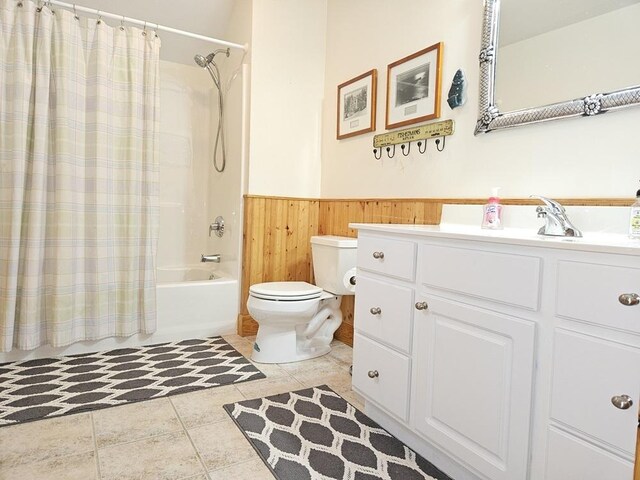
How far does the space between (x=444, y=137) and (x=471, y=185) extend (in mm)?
297

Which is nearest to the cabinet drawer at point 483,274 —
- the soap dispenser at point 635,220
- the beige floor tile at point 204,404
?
the soap dispenser at point 635,220

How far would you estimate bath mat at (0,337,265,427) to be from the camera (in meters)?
1.74

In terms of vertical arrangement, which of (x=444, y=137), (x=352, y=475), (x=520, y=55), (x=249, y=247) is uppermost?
(x=520, y=55)

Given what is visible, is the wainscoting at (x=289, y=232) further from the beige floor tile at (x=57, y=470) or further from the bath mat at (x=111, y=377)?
the beige floor tile at (x=57, y=470)

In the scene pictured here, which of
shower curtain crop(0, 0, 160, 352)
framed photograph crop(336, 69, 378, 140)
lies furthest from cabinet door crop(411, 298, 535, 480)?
shower curtain crop(0, 0, 160, 352)

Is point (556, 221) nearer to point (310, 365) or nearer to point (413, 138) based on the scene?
point (413, 138)

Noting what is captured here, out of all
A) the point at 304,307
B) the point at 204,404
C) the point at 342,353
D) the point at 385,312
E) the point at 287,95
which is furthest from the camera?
the point at 287,95

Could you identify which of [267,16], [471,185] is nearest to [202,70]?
[267,16]

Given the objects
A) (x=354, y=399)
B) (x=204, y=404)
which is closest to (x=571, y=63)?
(x=354, y=399)

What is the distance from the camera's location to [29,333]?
2.14 metres

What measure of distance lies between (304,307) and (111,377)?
3.36 ft

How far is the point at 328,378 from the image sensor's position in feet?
6.95

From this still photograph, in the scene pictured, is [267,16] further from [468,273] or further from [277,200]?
[468,273]

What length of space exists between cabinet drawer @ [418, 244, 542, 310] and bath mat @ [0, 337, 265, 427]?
1180 mm
